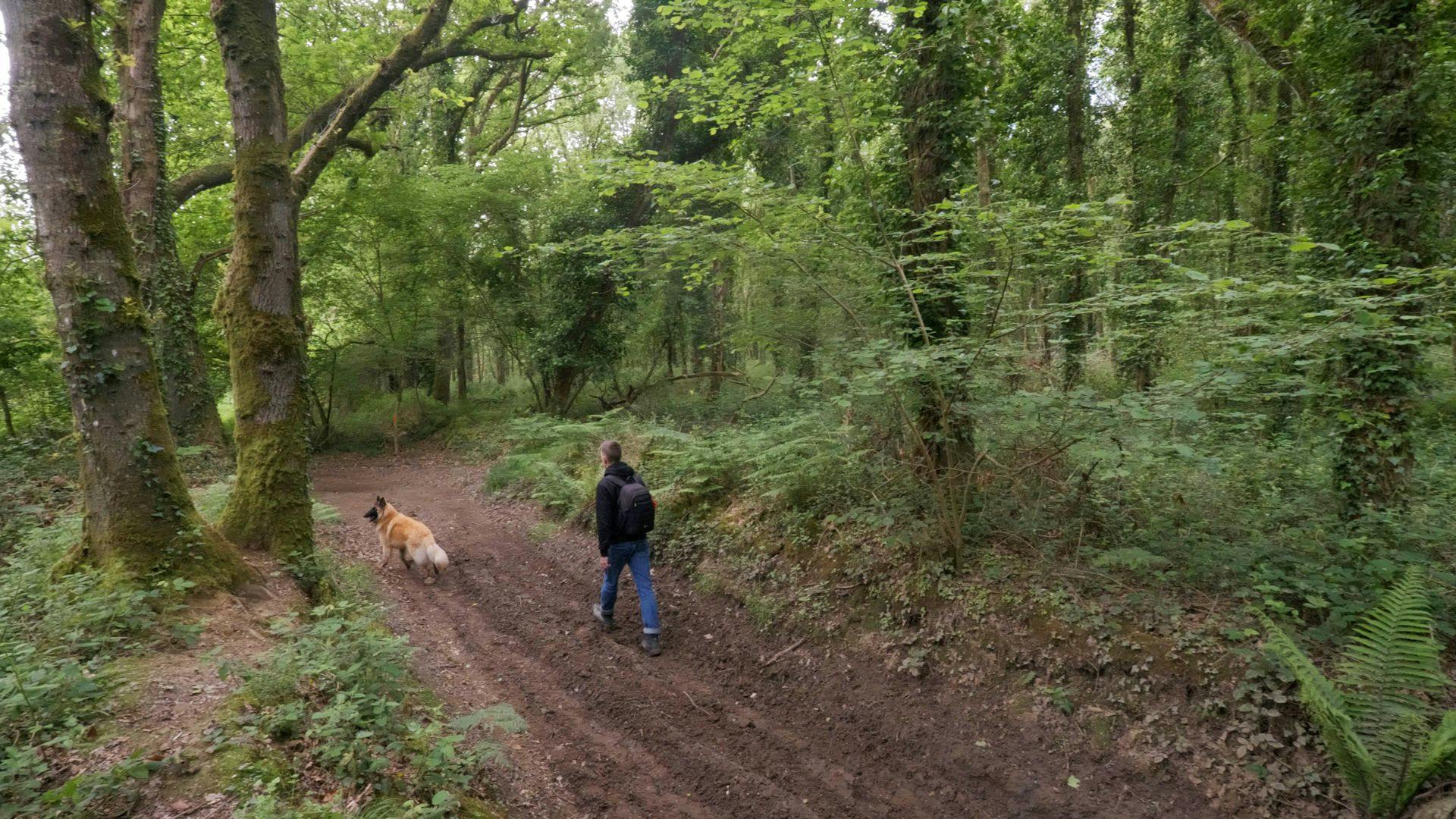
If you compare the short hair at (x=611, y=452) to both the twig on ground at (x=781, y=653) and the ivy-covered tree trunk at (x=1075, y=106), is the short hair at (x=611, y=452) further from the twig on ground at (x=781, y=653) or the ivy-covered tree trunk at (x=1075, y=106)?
the ivy-covered tree trunk at (x=1075, y=106)

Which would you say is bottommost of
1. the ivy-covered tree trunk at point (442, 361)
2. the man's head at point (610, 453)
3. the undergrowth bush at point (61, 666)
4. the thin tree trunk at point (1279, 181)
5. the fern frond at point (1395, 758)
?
the fern frond at point (1395, 758)

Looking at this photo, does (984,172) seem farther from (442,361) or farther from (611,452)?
(442,361)

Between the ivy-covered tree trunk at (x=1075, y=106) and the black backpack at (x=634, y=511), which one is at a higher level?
the ivy-covered tree trunk at (x=1075, y=106)

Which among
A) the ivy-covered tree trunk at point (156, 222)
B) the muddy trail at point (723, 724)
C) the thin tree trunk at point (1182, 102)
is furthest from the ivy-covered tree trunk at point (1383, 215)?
the ivy-covered tree trunk at point (156, 222)

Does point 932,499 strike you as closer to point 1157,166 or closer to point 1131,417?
point 1131,417

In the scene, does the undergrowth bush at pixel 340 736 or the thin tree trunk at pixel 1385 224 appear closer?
the undergrowth bush at pixel 340 736

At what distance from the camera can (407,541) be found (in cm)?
793

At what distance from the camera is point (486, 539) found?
379 inches

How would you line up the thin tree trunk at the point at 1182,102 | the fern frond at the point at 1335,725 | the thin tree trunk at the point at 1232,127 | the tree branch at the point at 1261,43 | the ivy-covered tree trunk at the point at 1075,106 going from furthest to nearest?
1. the thin tree trunk at the point at 1232,127
2. the thin tree trunk at the point at 1182,102
3. the ivy-covered tree trunk at the point at 1075,106
4. the tree branch at the point at 1261,43
5. the fern frond at the point at 1335,725

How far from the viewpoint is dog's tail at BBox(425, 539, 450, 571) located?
306 inches

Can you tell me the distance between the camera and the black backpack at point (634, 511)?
6.37m

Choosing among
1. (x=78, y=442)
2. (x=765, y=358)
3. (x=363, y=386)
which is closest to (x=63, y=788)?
(x=78, y=442)

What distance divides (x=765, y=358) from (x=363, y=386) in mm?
14377

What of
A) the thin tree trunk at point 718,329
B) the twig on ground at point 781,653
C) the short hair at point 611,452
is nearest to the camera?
the twig on ground at point 781,653
